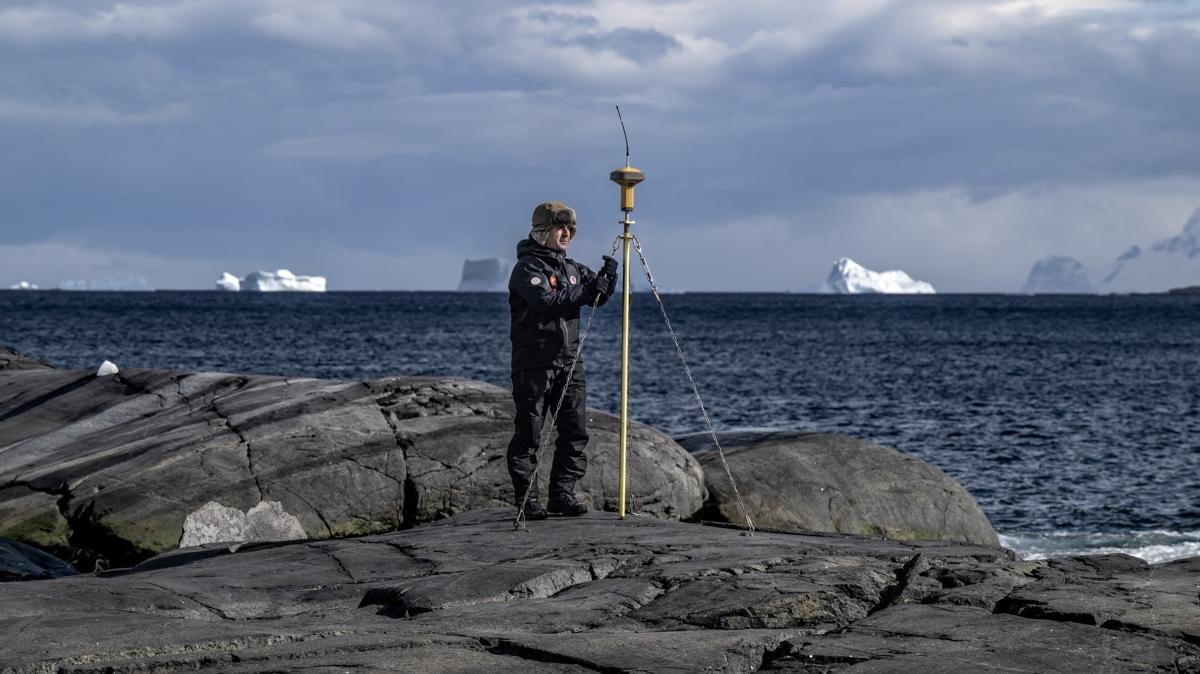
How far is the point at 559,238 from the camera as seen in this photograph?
33.7 ft

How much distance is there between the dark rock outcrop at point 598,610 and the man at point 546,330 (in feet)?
3.14

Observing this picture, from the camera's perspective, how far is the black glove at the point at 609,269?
33.5ft

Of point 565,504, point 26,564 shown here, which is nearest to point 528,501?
point 565,504

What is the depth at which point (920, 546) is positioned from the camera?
9.42m

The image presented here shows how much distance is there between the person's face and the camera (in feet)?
33.6

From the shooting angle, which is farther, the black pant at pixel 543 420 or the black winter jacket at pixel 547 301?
the black pant at pixel 543 420

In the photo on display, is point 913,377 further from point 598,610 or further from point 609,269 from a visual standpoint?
point 598,610

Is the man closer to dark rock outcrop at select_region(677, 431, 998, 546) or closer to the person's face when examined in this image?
the person's face

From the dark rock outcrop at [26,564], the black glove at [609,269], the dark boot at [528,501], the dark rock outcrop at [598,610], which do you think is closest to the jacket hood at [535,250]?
the black glove at [609,269]

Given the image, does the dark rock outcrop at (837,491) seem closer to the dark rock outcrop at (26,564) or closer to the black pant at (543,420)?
the black pant at (543,420)

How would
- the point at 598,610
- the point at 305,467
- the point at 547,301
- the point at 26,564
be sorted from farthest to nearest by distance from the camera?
the point at 305,467 → the point at 26,564 → the point at 547,301 → the point at 598,610

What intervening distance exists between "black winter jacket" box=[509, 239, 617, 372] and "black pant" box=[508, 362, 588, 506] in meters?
0.13

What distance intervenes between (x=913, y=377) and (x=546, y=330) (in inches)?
1577

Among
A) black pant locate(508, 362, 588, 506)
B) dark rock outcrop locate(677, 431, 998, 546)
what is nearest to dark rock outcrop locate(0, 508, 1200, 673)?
black pant locate(508, 362, 588, 506)
